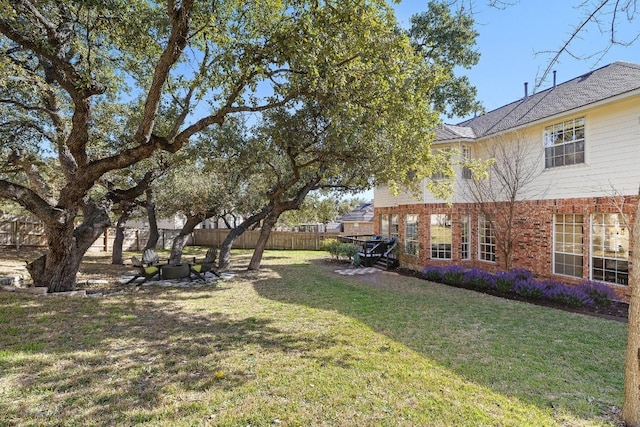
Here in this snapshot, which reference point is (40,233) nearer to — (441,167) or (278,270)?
(278,270)

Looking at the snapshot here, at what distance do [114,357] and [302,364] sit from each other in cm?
255

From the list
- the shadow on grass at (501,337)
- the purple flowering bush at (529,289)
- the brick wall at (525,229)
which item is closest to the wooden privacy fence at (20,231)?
the shadow on grass at (501,337)

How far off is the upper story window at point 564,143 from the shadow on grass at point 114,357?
9116 millimetres

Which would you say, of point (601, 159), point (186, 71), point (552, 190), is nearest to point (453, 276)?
point (552, 190)

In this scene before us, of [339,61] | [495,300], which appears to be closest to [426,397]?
[339,61]

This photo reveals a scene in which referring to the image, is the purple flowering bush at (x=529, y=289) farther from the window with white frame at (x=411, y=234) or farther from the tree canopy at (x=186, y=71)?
the window with white frame at (x=411, y=234)

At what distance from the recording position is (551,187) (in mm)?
9984

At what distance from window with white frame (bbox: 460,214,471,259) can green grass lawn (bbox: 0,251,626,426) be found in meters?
5.10

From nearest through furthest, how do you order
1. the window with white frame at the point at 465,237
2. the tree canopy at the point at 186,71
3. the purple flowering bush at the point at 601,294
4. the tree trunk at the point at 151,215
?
the tree canopy at the point at 186,71, the purple flowering bush at the point at 601,294, the window with white frame at the point at 465,237, the tree trunk at the point at 151,215

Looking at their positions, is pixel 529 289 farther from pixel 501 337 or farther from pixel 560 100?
pixel 560 100

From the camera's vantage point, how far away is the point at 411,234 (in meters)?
14.3

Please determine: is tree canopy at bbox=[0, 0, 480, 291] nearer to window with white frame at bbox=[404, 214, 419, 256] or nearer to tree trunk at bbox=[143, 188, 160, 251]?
tree trunk at bbox=[143, 188, 160, 251]

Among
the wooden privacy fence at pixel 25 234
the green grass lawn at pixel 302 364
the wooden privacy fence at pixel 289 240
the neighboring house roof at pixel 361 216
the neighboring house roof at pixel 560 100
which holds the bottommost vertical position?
the green grass lawn at pixel 302 364

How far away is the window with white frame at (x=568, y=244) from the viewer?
942 centimetres
